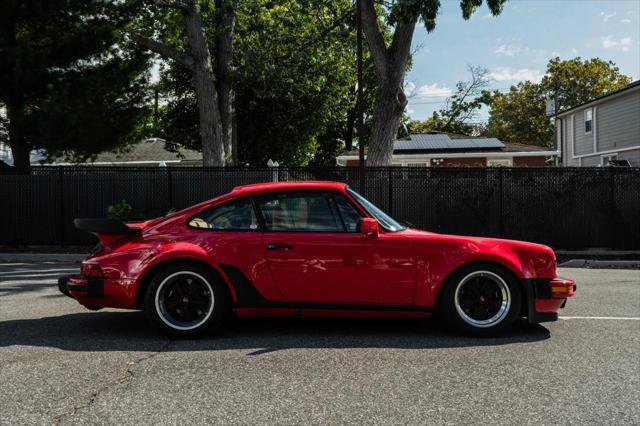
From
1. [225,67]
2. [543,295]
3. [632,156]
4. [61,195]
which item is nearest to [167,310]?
[543,295]

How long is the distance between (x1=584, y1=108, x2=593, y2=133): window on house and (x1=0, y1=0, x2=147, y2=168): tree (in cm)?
2379

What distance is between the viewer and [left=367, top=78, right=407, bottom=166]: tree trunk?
15945 millimetres

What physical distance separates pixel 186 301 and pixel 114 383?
1.25 metres

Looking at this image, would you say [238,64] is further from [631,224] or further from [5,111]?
[631,224]

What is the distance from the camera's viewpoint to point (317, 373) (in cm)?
420

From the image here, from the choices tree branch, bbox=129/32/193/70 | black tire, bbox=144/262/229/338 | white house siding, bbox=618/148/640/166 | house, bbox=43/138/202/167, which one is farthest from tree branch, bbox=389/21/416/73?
house, bbox=43/138/202/167

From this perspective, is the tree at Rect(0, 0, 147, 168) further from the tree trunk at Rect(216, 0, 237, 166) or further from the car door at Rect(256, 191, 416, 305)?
the car door at Rect(256, 191, 416, 305)

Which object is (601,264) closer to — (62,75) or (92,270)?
(92,270)

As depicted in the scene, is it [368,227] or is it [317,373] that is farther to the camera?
[368,227]

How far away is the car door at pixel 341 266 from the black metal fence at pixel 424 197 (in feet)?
33.1

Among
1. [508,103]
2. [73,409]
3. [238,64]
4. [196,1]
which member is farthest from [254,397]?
[508,103]

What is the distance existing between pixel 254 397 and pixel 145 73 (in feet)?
55.5

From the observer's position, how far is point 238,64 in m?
25.8

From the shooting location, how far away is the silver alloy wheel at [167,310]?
5066 mm
